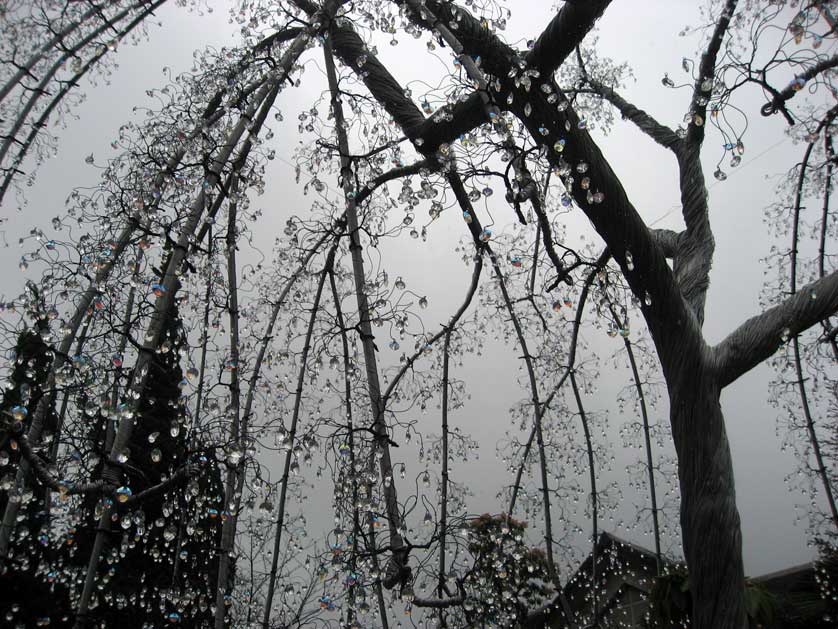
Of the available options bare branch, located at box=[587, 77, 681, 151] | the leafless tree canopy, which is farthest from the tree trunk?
bare branch, located at box=[587, 77, 681, 151]

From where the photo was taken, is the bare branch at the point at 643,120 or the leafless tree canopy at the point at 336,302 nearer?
the leafless tree canopy at the point at 336,302

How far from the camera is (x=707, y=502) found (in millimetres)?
1846

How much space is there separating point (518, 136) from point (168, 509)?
1.50m

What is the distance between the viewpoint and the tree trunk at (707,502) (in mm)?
1741

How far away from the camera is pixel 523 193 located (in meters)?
1.43

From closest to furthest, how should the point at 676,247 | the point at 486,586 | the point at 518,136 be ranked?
the point at 518,136, the point at 486,586, the point at 676,247

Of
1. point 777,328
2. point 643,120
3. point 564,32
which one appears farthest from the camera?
point 643,120

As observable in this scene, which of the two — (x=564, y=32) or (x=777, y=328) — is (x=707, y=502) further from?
(x=564, y=32)

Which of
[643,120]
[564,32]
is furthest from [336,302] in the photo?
[643,120]

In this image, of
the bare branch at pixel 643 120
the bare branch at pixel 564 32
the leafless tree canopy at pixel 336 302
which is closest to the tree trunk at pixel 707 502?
the leafless tree canopy at pixel 336 302

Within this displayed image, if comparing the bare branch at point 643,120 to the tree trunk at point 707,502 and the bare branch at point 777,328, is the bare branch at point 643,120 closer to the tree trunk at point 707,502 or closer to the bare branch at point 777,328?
the bare branch at point 777,328

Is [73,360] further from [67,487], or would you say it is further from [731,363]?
[731,363]

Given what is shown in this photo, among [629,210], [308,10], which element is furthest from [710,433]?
[308,10]

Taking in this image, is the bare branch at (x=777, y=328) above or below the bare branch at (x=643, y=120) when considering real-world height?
below
